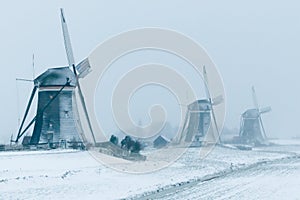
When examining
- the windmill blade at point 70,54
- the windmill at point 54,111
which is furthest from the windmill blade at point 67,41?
the windmill at point 54,111

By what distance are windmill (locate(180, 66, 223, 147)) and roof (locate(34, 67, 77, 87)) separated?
111 feet

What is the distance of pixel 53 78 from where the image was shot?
45.3m

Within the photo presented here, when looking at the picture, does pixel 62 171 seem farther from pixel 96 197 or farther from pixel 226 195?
pixel 226 195

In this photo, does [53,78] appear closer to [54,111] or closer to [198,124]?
[54,111]

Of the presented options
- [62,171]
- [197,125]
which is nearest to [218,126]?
[197,125]

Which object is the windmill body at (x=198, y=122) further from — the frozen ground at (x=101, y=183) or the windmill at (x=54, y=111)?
the frozen ground at (x=101, y=183)

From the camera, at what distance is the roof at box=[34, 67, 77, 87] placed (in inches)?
1777

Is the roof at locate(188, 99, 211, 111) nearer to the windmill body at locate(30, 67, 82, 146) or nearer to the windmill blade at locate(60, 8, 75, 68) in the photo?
the windmill blade at locate(60, 8, 75, 68)

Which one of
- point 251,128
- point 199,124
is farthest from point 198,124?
point 251,128

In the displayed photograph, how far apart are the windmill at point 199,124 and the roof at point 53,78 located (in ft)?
111

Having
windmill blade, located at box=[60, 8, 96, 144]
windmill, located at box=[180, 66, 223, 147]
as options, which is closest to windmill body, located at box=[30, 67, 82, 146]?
windmill blade, located at box=[60, 8, 96, 144]

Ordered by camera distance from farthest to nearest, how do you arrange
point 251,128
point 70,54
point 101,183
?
point 251,128 → point 70,54 → point 101,183

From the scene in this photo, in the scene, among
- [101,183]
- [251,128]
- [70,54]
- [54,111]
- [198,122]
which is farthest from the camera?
[251,128]

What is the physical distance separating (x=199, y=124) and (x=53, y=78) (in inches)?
1412
